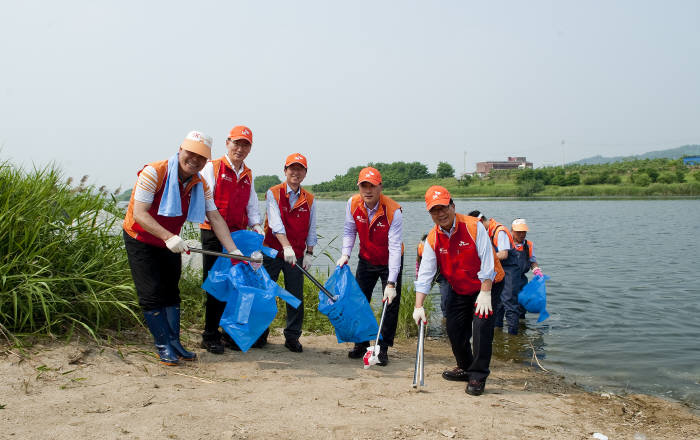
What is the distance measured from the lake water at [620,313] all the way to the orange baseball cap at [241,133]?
2014 millimetres

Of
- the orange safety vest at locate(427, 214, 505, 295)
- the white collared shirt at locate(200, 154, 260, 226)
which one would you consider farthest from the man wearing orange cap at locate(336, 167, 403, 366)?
the white collared shirt at locate(200, 154, 260, 226)

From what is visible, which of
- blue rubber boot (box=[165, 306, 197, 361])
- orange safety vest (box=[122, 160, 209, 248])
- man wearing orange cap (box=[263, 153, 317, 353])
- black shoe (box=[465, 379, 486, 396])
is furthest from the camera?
man wearing orange cap (box=[263, 153, 317, 353])

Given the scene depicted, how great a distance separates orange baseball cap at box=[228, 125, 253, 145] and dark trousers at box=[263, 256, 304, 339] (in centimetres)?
112

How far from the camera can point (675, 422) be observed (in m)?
3.92

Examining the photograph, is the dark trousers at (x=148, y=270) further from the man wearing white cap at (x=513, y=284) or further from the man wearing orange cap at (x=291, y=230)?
the man wearing white cap at (x=513, y=284)

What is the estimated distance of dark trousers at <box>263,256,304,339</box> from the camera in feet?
16.1

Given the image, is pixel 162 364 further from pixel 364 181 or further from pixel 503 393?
pixel 503 393

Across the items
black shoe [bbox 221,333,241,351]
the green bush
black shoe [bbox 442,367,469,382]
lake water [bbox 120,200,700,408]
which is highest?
the green bush

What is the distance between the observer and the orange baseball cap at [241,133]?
4.55m

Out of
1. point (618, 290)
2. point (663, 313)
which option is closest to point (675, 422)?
point (663, 313)

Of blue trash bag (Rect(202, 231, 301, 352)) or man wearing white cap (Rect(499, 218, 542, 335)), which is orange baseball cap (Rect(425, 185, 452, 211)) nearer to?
blue trash bag (Rect(202, 231, 301, 352))

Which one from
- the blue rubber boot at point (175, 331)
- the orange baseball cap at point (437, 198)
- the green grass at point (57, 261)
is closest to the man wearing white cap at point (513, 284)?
the orange baseball cap at point (437, 198)

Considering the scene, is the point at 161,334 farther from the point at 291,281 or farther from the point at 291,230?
the point at 291,230

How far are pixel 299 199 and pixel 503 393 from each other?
243 centimetres
